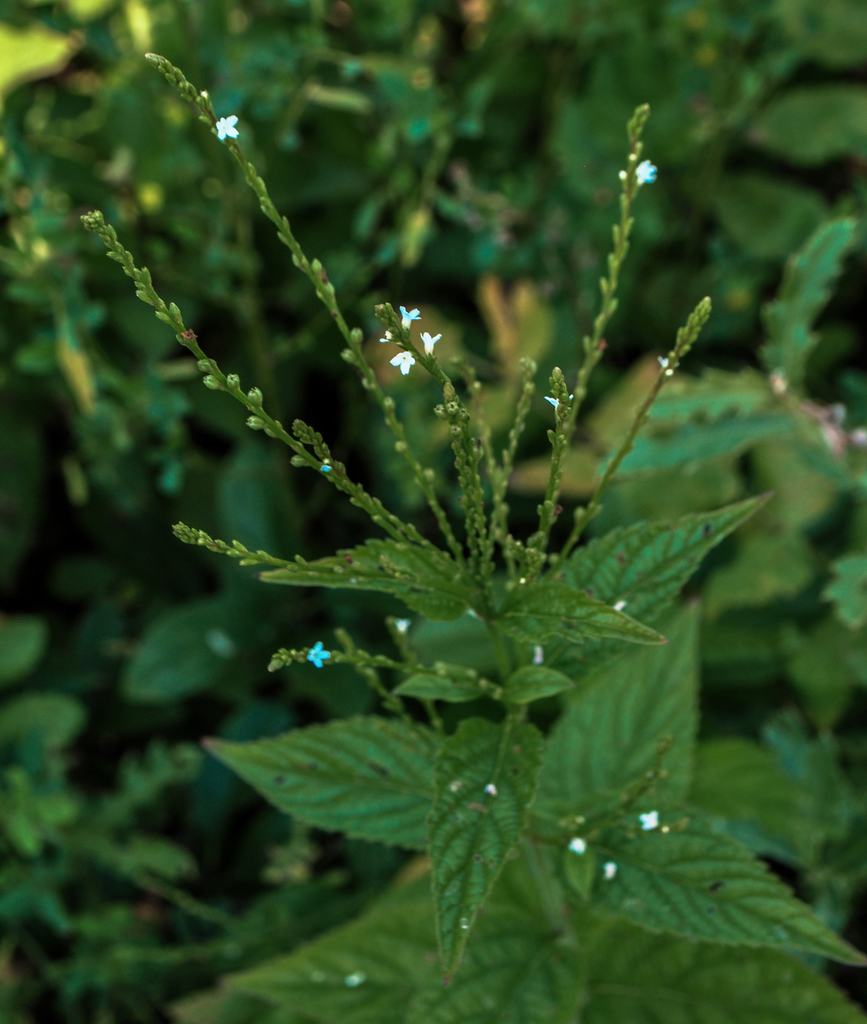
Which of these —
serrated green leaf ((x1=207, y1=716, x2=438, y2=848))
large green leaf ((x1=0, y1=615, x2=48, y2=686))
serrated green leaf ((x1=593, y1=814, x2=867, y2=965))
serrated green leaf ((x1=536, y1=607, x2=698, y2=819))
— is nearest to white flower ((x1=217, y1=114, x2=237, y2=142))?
serrated green leaf ((x1=207, y1=716, x2=438, y2=848))

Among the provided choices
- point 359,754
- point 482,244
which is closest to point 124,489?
point 482,244

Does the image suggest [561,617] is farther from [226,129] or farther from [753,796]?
[753,796]

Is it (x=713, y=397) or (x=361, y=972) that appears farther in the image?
(x=713, y=397)

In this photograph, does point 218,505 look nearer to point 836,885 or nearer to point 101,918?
point 101,918

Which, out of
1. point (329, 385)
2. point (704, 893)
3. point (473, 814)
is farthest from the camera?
point (329, 385)

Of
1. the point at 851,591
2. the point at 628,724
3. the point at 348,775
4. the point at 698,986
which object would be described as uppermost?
the point at 851,591

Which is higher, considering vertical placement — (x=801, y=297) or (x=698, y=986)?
(x=801, y=297)

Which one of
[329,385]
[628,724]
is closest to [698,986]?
[628,724]
